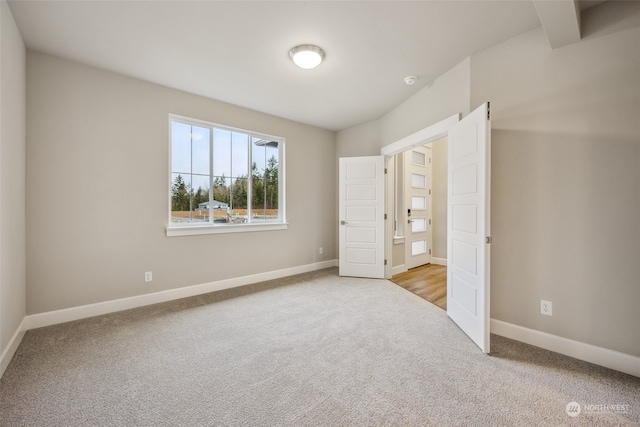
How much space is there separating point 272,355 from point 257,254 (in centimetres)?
221

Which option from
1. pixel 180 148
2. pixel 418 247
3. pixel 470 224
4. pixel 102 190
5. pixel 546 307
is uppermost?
pixel 180 148

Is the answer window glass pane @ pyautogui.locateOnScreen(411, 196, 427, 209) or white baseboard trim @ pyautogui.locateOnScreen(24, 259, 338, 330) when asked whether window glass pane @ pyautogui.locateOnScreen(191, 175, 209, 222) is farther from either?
window glass pane @ pyautogui.locateOnScreen(411, 196, 427, 209)

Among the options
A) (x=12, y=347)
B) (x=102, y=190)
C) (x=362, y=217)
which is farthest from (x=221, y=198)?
(x=12, y=347)

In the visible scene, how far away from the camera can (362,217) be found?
4.51 meters

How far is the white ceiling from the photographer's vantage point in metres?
2.06

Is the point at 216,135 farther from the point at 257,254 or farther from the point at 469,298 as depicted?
the point at 469,298

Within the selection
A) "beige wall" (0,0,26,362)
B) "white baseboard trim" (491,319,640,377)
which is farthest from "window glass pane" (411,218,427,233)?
"beige wall" (0,0,26,362)

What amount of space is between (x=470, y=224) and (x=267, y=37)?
249 centimetres

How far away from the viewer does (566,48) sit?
2160mm

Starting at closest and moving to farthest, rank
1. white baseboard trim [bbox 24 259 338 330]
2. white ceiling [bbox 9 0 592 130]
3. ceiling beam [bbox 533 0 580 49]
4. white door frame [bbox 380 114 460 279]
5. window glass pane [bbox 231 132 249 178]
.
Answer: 1. ceiling beam [bbox 533 0 580 49]
2. white ceiling [bbox 9 0 592 130]
3. white baseboard trim [bbox 24 259 338 330]
4. white door frame [bbox 380 114 460 279]
5. window glass pane [bbox 231 132 249 178]

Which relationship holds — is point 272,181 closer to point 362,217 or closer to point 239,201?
point 239,201

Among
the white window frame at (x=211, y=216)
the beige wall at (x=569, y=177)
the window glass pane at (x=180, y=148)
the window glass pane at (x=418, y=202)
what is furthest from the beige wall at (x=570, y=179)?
the window glass pane at (x=180, y=148)

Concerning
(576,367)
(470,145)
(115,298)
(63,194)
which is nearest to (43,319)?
(115,298)

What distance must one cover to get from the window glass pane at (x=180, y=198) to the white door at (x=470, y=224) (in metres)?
3.27
